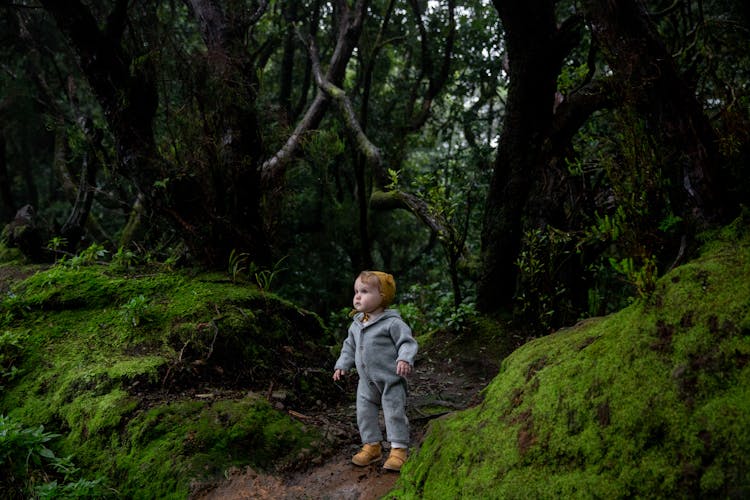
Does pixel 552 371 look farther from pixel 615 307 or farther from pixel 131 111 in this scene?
pixel 615 307

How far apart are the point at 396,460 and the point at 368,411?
0.43 meters

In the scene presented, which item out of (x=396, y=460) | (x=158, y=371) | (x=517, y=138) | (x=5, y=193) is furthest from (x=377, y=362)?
(x=5, y=193)

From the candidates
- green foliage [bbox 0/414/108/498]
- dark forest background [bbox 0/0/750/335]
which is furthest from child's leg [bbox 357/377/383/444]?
dark forest background [bbox 0/0/750/335]

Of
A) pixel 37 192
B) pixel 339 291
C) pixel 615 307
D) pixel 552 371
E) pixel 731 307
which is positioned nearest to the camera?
pixel 731 307

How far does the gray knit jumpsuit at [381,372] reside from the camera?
3.43 meters

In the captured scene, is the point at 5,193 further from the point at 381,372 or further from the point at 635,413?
the point at 635,413

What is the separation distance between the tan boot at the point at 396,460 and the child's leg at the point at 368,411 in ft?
0.89

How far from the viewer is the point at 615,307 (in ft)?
25.7

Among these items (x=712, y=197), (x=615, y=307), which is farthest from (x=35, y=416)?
(x=615, y=307)

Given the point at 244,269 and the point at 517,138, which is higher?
the point at 517,138

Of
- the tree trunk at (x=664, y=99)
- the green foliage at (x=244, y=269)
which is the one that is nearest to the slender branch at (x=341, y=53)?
the green foliage at (x=244, y=269)

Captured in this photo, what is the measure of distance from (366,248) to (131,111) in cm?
518

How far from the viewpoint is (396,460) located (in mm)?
3275

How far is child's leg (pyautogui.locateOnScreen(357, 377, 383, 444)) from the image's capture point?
3.57 m
